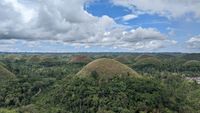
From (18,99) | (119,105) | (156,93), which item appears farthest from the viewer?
(18,99)

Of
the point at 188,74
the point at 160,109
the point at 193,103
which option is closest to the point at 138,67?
the point at 188,74

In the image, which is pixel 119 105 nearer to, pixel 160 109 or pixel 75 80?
pixel 160 109

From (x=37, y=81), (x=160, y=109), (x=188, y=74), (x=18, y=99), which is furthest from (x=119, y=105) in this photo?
(x=188, y=74)

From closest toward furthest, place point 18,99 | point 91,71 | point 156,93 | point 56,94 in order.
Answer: point 156,93 → point 56,94 → point 18,99 → point 91,71

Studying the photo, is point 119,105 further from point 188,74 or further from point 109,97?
point 188,74

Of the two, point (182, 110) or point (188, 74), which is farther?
point (188, 74)

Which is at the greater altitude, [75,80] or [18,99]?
[75,80]
